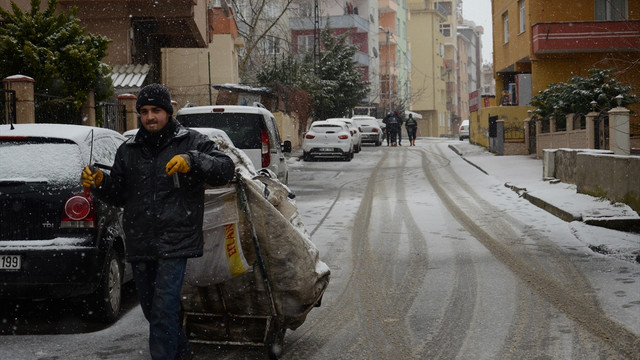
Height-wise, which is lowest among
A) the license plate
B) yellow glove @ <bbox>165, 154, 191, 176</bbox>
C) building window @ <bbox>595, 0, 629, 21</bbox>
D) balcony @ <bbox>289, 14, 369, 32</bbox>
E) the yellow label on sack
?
the license plate

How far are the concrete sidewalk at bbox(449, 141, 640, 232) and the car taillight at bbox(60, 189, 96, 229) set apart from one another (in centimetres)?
843

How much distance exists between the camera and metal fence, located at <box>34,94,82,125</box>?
14641mm

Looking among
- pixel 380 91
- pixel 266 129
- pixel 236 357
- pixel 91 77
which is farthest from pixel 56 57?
pixel 380 91

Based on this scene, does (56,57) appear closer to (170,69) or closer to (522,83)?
(170,69)

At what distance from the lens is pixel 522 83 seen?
34.1 meters

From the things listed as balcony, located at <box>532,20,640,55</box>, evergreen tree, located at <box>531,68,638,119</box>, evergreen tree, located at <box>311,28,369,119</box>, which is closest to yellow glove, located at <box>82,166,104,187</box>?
evergreen tree, located at <box>531,68,638,119</box>

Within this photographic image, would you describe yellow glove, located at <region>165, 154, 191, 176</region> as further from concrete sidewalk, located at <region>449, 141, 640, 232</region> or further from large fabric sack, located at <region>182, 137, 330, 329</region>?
concrete sidewalk, located at <region>449, 141, 640, 232</region>

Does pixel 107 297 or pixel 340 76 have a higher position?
pixel 340 76

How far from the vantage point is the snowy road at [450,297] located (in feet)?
19.6

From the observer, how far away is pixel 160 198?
16.4ft

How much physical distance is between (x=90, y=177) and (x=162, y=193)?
1.42 feet

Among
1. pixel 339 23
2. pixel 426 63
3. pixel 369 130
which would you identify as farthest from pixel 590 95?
pixel 426 63

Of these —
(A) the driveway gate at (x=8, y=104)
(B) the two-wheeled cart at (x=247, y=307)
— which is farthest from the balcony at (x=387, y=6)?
(B) the two-wheeled cart at (x=247, y=307)

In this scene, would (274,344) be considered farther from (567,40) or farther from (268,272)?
(567,40)
